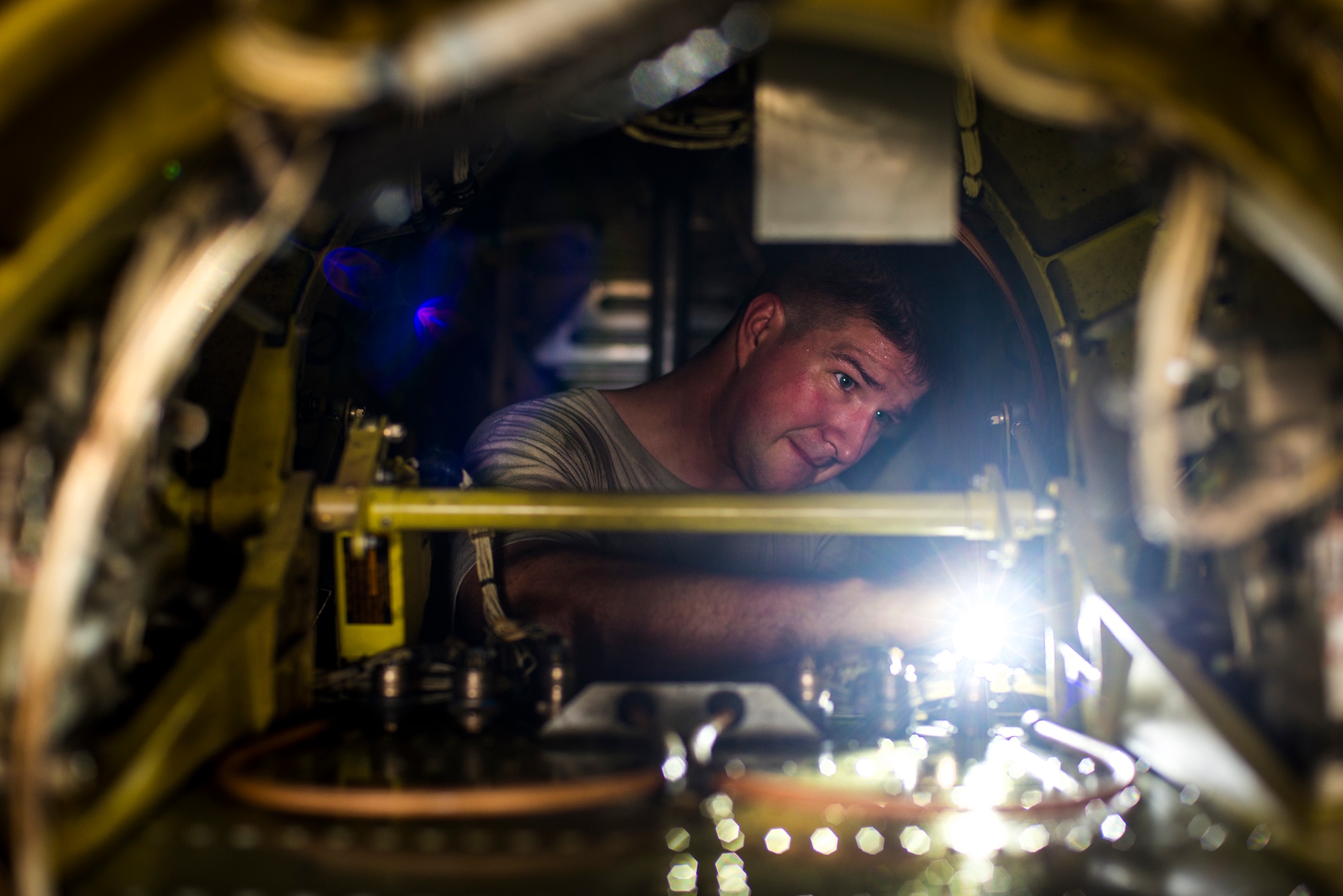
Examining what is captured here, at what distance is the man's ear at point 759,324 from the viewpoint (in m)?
2.65

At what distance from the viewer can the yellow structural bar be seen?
1370 mm

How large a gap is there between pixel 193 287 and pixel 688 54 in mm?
781

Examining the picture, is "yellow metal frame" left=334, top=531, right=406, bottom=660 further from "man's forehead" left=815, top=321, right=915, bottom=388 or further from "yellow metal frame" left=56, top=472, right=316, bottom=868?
"man's forehead" left=815, top=321, right=915, bottom=388

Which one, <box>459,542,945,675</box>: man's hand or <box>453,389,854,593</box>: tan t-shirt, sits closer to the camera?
<box>459,542,945,675</box>: man's hand

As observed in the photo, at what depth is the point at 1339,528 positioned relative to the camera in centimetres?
90

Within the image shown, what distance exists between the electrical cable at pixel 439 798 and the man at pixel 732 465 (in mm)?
760

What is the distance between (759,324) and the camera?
8.83ft

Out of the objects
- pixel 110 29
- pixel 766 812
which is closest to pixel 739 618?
pixel 766 812

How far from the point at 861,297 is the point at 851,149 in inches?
55.2

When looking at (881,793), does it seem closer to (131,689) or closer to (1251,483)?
(1251,483)

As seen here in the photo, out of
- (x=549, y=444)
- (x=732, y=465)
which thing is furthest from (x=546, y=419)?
(x=732, y=465)

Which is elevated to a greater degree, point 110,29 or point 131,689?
point 110,29

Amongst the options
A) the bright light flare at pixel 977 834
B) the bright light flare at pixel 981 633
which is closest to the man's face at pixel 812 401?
the bright light flare at pixel 981 633

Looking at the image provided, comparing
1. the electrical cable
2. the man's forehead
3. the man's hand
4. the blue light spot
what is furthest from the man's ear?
the electrical cable
